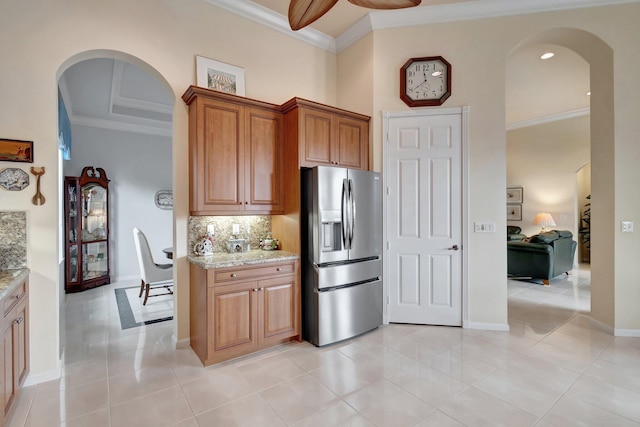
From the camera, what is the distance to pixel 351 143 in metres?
3.57

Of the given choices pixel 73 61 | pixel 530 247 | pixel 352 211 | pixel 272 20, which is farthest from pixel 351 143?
pixel 530 247

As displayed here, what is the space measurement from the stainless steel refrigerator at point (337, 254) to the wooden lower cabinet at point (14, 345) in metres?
2.17

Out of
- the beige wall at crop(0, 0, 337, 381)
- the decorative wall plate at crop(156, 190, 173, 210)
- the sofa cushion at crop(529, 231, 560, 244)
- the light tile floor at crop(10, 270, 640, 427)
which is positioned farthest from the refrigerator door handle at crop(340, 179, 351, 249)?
the decorative wall plate at crop(156, 190, 173, 210)

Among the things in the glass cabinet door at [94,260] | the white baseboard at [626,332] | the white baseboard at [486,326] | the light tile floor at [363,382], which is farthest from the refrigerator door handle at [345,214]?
the glass cabinet door at [94,260]

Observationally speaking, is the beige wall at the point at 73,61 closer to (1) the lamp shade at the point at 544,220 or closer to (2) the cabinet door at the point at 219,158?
(2) the cabinet door at the point at 219,158

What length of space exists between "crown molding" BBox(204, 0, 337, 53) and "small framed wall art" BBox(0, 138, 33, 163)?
85.3 inches

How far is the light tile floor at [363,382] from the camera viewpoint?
1.97 meters

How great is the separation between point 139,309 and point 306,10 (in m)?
4.15

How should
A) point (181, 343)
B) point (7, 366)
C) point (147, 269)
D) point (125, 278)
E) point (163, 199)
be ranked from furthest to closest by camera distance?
point (163, 199)
point (125, 278)
point (147, 269)
point (181, 343)
point (7, 366)

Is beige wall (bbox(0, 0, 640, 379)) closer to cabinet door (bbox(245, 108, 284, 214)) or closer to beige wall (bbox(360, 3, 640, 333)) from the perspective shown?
beige wall (bbox(360, 3, 640, 333))

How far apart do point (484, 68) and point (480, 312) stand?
8.91ft

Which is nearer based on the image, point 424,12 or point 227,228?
point 227,228

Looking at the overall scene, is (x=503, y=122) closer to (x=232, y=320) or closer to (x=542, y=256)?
(x=542, y=256)

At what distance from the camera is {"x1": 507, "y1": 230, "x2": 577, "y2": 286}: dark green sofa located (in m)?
5.26
